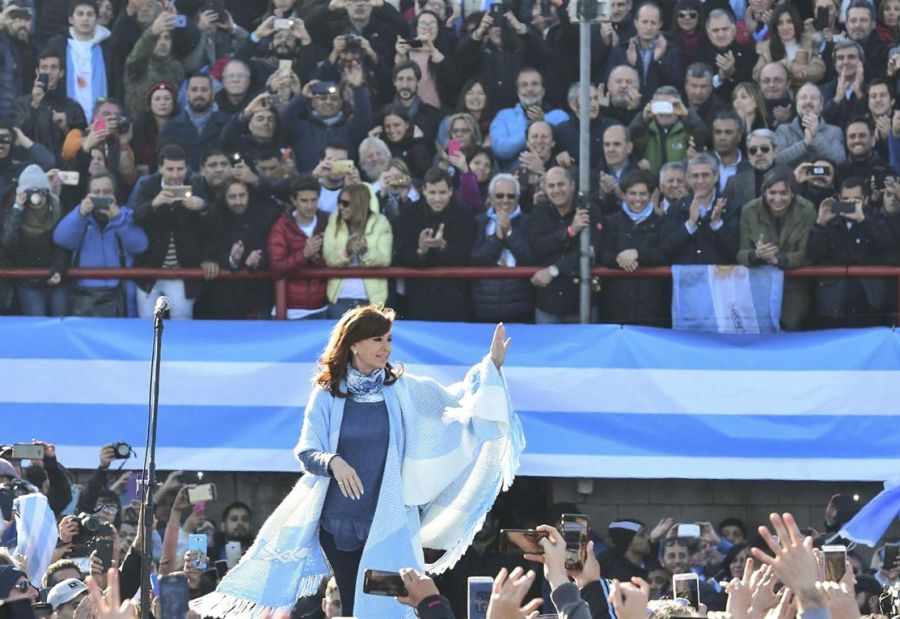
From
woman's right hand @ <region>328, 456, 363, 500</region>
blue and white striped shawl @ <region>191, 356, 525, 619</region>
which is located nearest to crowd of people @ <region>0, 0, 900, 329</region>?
blue and white striped shawl @ <region>191, 356, 525, 619</region>

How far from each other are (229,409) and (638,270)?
2.58 metres

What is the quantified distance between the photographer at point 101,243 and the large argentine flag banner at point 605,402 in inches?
24.8

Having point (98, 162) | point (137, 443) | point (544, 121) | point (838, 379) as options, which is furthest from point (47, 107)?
point (838, 379)

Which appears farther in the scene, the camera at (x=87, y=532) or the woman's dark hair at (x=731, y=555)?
the woman's dark hair at (x=731, y=555)

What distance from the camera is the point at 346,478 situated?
707cm

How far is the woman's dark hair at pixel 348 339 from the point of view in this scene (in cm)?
726

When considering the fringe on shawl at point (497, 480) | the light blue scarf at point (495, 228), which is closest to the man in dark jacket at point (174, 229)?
the light blue scarf at point (495, 228)

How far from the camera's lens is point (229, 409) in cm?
1191

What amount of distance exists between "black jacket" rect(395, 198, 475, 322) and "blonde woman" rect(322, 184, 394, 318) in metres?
0.13

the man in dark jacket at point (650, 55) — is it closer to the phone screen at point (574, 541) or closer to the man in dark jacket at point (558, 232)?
the man in dark jacket at point (558, 232)

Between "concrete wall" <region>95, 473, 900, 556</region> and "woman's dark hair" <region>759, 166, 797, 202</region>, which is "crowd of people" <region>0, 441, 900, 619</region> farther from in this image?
"woman's dark hair" <region>759, 166, 797, 202</region>

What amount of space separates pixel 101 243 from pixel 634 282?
327 centimetres

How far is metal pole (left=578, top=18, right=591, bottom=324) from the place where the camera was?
11.9 meters

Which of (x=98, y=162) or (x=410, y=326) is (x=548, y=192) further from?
(x=98, y=162)
